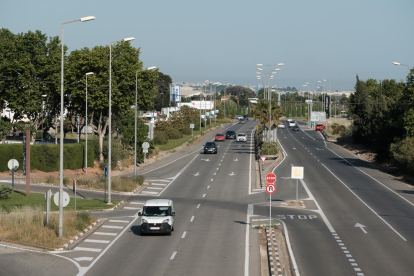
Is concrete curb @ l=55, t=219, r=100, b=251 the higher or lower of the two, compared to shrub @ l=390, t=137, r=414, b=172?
lower

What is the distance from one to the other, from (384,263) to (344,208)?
572 inches

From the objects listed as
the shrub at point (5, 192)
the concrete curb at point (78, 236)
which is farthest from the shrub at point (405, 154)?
the shrub at point (5, 192)

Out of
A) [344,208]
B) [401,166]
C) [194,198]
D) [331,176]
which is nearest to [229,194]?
[194,198]

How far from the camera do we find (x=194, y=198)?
130ft

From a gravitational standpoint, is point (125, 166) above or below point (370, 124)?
below

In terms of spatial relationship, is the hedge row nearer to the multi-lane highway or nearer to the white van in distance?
the multi-lane highway

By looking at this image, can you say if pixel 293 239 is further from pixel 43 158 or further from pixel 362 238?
pixel 43 158

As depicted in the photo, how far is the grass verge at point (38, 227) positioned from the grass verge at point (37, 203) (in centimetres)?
431

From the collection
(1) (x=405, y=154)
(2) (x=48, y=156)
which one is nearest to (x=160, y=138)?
(2) (x=48, y=156)

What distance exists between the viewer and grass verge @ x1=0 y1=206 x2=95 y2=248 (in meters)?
23.6

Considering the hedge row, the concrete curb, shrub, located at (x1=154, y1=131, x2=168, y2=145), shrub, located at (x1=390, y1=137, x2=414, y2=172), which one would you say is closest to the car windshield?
the concrete curb

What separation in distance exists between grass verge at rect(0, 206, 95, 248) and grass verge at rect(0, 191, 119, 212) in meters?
4.31

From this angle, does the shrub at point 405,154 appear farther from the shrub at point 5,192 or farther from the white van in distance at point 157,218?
the shrub at point 5,192

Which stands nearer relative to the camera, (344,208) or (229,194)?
(344,208)
